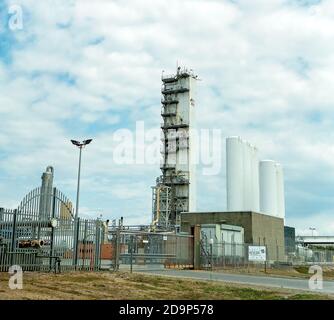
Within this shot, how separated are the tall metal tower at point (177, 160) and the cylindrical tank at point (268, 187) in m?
9.98

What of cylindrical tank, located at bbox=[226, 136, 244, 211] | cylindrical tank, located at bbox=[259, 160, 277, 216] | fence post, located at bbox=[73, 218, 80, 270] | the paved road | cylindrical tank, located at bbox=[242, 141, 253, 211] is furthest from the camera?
cylindrical tank, located at bbox=[259, 160, 277, 216]

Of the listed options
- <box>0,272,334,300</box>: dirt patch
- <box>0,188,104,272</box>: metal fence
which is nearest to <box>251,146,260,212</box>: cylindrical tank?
<box>0,188,104,272</box>: metal fence

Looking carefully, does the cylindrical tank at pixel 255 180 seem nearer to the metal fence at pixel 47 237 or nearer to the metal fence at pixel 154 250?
the metal fence at pixel 154 250

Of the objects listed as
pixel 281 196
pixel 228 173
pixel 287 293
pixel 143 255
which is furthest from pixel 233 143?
pixel 287 293

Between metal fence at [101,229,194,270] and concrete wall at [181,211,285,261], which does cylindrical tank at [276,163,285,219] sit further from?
metal fence at [101,229,194,270]

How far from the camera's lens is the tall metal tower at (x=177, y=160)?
72.6 m

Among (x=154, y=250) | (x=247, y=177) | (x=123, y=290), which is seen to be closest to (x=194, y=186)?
(x=247, y=177)

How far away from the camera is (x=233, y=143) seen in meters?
60.8

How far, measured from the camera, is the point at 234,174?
2395 inches

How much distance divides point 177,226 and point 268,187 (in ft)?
46.7

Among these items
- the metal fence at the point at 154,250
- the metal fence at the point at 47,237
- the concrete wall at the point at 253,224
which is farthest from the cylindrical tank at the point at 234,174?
the metal fence at the point at 47,237

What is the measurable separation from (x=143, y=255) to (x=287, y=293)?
14519 mm

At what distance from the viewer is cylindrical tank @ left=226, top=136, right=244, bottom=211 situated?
60656mm

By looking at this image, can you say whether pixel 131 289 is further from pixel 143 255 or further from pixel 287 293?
pixel 143 255
